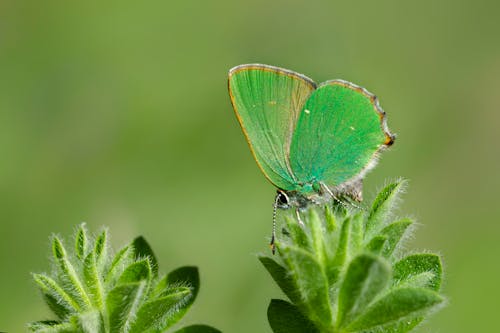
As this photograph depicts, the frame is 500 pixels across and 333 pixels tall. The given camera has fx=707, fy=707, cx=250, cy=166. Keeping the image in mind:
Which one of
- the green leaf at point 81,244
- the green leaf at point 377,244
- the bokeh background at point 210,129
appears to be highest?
the bokeh background at point 210,129

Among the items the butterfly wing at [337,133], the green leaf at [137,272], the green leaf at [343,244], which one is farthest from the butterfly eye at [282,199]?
the green leaf at [137,272]

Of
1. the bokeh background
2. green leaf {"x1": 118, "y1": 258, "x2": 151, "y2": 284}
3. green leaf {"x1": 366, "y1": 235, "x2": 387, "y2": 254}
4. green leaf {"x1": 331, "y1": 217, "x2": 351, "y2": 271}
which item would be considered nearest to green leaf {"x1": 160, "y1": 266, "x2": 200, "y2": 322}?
green leaf {"x1": 118, "y1": 258, "x2": 151, "y2": 284}

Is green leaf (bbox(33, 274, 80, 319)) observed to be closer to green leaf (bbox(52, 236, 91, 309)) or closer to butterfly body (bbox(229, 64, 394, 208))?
green leaf (bbox(52, 236, 91, 309))

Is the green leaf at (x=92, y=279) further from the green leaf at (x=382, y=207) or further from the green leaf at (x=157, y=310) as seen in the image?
the green leaf at (x=382, y=207)

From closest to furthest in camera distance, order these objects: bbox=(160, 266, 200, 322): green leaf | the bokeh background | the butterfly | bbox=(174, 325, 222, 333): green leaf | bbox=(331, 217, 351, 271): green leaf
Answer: bbox=(331, 217, 351, 271): green leaf
bbox=(174, 325, 222, 333): green leaf
bbox=(160, 266, 200, 322): green leaf
the butterfly
the bokeh background

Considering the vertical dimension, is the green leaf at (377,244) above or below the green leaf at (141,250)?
below

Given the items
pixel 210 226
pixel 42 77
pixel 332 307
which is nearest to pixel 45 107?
pixel 42 77
